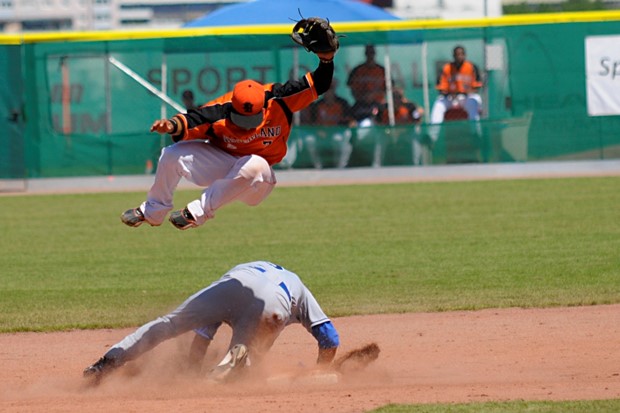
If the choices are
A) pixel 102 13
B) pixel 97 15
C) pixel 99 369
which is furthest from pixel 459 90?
pixel 97 15

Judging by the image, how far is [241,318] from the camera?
7.18 metres

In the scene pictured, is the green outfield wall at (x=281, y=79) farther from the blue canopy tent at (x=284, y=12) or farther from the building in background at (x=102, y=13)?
the building in background at (x=102, y=13)

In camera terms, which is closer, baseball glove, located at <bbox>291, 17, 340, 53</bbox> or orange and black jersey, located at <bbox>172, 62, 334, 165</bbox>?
baseball glove, located at <bbox>291, 17, 340, 53</bbox>

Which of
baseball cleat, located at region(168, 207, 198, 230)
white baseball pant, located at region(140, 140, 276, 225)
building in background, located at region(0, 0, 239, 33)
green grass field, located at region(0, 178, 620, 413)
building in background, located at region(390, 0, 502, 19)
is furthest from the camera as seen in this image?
building in background, located at region(0, 0, 239, 33)

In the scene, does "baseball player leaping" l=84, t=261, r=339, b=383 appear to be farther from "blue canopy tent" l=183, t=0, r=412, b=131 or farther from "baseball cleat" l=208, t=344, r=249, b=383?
"blue canopy tent" l=183, t=0, r=412, b=131

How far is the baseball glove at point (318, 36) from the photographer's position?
755cm

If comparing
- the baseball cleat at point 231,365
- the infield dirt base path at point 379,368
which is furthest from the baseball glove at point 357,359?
the baseball cleat at point 231,365

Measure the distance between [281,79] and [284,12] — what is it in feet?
9.39

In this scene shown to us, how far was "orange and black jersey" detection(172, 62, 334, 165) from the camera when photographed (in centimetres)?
773

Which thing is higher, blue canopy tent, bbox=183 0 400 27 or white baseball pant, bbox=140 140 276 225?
blue canopy tent, bbox=183 0 400 27

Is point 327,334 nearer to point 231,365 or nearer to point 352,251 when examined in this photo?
point 231,365

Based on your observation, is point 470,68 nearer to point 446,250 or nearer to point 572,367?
point 446,250

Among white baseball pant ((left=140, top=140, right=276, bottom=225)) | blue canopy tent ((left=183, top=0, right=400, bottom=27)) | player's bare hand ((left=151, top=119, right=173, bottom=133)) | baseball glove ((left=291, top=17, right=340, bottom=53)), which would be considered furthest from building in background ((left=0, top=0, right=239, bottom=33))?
player's bare hand ((left=151, top=119, right=173, bottom=133))

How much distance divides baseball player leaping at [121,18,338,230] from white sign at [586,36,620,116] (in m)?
13.0
